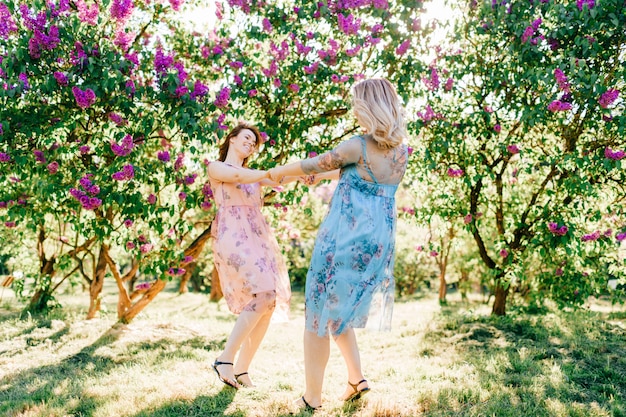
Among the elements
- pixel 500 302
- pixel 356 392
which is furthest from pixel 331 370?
pixel 500 302

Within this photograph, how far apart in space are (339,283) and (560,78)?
10.0 ft

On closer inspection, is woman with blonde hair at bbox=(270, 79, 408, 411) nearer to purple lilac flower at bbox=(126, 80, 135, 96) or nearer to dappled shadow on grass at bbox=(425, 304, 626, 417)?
dappled shadow on grass at bbox=(425, 304, 626, 417)

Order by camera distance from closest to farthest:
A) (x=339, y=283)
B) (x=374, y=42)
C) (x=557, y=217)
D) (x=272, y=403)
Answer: (x=339, y=283) < (x=272, y=403) < (x=374, y=42) < (x=557, y=217)

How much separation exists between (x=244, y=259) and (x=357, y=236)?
1.09 m

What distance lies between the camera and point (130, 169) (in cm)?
458

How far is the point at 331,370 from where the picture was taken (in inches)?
182

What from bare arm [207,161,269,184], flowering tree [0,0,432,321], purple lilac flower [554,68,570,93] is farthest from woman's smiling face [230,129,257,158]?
purple lilac flower [554,68,570,93]

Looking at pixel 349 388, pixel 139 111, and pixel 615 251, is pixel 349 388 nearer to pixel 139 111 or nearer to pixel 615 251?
pixel 139 111

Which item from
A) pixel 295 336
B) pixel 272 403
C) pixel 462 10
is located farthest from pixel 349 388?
pixel 462 10

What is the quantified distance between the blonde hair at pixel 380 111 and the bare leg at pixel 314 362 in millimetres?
1296

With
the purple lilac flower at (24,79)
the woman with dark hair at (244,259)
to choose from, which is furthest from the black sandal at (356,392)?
the purple lilac flower at (24,79)

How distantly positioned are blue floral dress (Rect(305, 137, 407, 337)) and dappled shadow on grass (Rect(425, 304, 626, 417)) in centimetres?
84

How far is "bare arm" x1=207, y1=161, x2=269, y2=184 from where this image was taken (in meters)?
3.81

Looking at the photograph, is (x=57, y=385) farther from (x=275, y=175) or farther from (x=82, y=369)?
(x=275, y=175)
